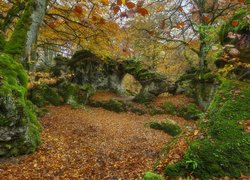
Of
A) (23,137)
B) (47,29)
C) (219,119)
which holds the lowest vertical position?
(23,137)

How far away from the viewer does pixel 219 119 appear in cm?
409

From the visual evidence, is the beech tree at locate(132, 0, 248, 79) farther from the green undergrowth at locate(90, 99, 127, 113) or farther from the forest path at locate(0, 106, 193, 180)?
the green undergrowth at locate(90, 99, 127, 113)

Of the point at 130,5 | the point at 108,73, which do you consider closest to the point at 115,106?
the point at 108,73

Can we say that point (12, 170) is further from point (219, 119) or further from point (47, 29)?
point (47, 29)

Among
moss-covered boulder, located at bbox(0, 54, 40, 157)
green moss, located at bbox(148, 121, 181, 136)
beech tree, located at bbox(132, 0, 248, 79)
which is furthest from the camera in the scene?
green moss, located at bbox(148, 121, 181, 136)

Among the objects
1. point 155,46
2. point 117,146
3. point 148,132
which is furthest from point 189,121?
point 117,146

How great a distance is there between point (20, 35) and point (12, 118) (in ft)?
9.11

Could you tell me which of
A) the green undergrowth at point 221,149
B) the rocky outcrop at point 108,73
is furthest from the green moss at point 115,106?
the green undergrowth at point 221,149

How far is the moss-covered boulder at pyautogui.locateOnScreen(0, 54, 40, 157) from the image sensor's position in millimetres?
5391

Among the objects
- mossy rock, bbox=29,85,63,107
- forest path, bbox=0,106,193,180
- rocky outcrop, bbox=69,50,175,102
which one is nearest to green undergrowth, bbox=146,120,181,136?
forest path, bbox=0,106,193,180

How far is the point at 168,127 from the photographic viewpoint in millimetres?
11141

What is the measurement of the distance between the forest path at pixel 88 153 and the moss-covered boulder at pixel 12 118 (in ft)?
0.86

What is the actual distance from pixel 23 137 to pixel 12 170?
3.02 feet

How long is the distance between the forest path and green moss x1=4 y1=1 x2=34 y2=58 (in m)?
2.79
